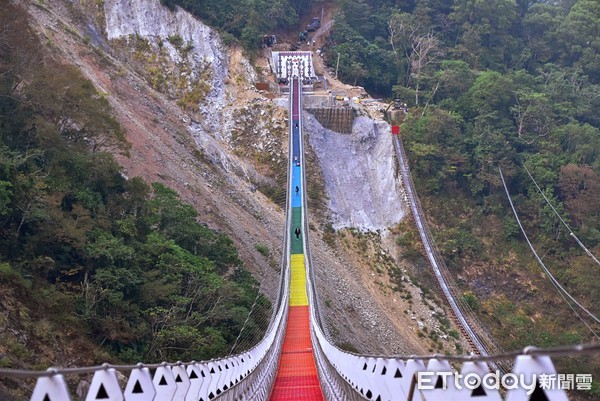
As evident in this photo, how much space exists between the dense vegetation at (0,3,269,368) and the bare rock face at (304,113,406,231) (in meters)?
14.9

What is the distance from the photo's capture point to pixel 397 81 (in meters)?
47.5

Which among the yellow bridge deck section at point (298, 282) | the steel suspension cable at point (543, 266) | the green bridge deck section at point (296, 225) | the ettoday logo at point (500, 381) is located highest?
the ettoday logo at point (500, 381)

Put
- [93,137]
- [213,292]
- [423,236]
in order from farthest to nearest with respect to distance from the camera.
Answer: [423,236] < [93,137] < [213,292]

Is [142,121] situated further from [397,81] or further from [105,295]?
[397,81]

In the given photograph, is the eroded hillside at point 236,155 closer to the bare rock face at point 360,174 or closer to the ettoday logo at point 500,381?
the bare rock face at point 360,174

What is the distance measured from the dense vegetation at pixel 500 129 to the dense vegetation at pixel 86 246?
58.4 feet

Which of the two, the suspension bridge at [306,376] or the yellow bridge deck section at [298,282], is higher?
the suspension bridge at [306,376]

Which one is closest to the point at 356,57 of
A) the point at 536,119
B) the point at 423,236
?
the point at 536,119

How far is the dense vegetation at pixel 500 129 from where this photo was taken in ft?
113

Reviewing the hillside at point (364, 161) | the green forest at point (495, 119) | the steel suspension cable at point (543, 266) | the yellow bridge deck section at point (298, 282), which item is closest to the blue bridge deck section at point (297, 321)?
the yellow bridge deck section at point (298, 282)

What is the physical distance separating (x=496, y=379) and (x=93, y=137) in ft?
64.2

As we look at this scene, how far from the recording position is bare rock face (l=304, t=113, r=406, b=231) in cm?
3619

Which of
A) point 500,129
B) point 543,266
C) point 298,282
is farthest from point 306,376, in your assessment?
point 500,129

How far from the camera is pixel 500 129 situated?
40.2 meters
